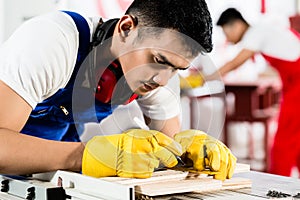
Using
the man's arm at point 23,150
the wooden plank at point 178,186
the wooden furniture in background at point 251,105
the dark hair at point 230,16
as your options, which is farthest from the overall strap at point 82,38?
the wooden furniture in background at point 251,105

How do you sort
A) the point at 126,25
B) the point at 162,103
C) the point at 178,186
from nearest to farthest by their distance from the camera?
the point at 178,186
the point at 126,25
the point at 162,103

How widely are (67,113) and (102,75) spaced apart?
0.17 m

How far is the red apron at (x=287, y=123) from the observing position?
320 cm

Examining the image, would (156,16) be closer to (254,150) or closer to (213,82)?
(213,82)

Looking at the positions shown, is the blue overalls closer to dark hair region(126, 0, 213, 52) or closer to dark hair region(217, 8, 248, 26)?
dark hair region(126, 0, 213, 52)

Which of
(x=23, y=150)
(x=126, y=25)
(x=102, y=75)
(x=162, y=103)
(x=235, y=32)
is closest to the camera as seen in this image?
(x=23, y=150)

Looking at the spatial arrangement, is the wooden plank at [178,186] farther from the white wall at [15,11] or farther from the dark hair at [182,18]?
the white wall at [15,11]

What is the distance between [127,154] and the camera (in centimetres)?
117

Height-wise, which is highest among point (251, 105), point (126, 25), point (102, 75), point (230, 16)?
point (230, 16)

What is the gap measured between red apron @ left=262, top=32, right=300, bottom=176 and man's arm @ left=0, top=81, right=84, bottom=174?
2.12 metres

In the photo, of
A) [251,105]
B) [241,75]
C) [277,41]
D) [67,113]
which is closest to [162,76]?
[67,113]

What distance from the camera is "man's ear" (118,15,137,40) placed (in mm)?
1400

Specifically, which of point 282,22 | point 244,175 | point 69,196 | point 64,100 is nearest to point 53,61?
point 64,100

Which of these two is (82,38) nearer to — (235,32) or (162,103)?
(162,103)
